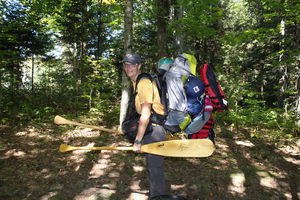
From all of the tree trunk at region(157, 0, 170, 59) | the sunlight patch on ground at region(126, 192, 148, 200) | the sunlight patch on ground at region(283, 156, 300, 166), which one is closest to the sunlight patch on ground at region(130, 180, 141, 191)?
the sunlight patch on ground at region(126, 192, 148, 200)

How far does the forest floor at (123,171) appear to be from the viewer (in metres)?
3.91

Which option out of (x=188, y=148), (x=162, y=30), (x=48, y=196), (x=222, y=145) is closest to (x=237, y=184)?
(x=222, y=145)

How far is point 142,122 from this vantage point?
8.60 ft

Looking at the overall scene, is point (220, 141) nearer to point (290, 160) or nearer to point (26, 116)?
point (290, 160)

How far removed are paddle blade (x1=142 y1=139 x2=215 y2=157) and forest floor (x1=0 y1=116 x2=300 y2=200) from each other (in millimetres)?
1484

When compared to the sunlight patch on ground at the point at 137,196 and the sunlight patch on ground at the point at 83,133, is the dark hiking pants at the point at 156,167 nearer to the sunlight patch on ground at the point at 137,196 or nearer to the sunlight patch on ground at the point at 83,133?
the sunlight patch on ground at the point at 137,196

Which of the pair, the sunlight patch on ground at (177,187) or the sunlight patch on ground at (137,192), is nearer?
the sunlight patch on ground at (137,192)

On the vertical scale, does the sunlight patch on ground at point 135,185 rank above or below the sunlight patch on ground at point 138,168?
below

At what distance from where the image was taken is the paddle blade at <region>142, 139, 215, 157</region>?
2865 millimetres

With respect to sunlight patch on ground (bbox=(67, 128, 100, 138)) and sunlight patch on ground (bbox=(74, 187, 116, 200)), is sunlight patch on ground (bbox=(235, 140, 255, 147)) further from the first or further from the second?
sunlight patch on ground (bbox=(67, 128, 100, 138))

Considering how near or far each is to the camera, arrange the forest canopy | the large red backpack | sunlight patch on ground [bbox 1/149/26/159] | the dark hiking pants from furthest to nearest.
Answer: the forest canopy, sunlight patch on ground [bbox 1/149/26/159], the large red backpack, the dark hiking pants

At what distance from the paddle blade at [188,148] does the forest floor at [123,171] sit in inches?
58.4

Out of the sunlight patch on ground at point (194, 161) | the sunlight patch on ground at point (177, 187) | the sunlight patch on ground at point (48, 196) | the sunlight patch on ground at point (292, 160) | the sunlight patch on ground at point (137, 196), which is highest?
the sunlight patch on ground at point (292, 160)

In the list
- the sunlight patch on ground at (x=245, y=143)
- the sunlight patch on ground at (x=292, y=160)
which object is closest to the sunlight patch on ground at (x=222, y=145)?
the sunlight patch on ground at (x=245, y=143)
